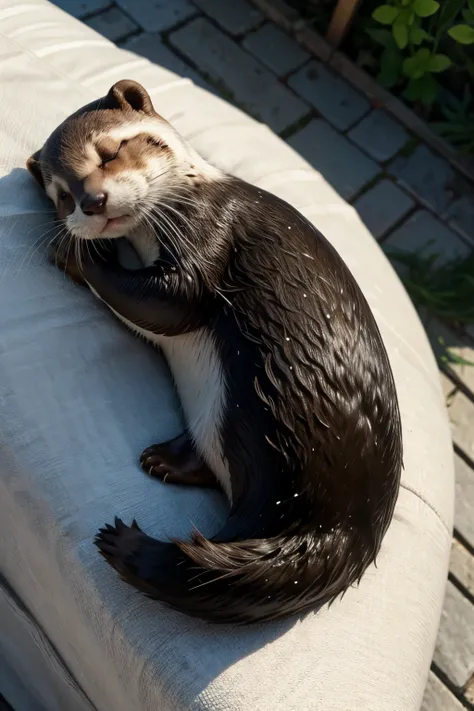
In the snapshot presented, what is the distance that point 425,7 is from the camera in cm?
277

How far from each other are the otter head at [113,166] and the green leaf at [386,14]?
174 cm

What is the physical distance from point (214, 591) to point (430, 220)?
217cm

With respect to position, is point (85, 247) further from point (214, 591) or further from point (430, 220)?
point (430, 220)

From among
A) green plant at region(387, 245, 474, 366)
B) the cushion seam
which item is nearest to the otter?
the cushion seam

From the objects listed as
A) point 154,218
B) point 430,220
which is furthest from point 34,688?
point 430,220

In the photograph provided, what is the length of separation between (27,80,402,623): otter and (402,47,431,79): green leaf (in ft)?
5.80

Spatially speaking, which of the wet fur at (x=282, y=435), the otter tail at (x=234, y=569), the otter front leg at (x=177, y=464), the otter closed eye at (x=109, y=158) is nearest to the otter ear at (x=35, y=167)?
the otter closed eye at (x=109, y=158)

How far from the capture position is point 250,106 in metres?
2.95

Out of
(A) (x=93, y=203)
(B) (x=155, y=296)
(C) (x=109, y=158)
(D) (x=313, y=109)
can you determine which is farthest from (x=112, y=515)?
(D) (x=313, y=109)

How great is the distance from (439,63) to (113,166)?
2033mm

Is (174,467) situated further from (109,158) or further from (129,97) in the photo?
(129,97)

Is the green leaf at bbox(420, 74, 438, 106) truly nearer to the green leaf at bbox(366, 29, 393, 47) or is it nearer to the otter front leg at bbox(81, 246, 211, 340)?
the green leaf at bbox(366, 29, 393, 47)

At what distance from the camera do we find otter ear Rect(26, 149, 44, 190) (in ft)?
4.84

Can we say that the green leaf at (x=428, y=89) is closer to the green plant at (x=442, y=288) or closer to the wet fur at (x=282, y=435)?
the green plant at (x=442, y=288)
